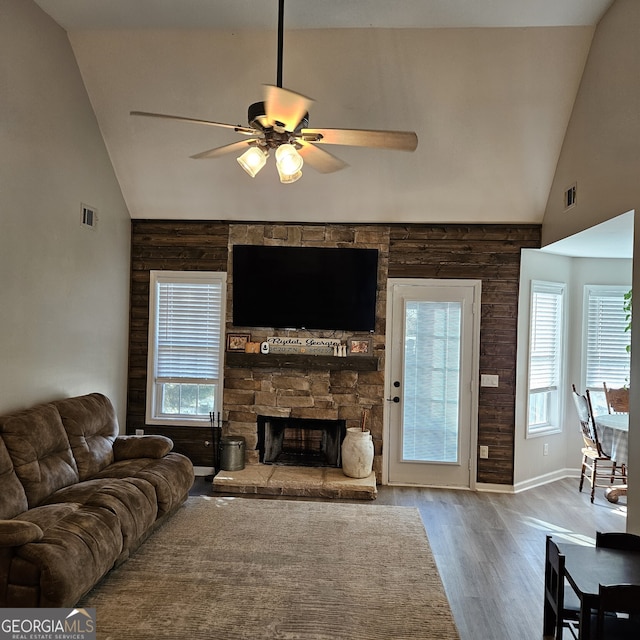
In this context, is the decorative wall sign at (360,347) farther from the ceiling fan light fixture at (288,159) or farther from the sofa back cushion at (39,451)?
the ceiling fan light fixture at (288,159)

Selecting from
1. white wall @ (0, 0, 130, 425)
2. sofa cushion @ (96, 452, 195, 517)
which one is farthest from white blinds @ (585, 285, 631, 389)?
white wall @ (0, 0, 130, 425)

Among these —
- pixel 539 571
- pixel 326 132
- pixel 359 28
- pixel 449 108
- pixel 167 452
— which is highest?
pixel 359 28

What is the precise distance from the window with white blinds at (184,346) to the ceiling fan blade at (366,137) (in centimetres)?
312

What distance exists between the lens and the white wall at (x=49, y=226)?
3627mm

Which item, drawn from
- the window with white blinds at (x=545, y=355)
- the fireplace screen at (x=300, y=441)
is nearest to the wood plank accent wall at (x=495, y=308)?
the window with white blinds at (x=545, y=355)

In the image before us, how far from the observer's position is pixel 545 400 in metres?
5.82

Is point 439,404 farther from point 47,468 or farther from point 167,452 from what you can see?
point 47,468

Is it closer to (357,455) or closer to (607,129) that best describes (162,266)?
(357,455)

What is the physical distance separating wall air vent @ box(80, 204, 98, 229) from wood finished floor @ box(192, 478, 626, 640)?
8.78ft

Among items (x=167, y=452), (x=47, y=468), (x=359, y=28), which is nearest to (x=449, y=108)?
(x=359, y=28)

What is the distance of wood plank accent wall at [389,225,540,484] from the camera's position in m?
5.41

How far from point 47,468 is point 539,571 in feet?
11.2

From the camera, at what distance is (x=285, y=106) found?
2.40 meters

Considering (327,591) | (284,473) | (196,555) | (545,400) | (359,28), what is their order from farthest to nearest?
(545,400)
(284,473)
(359,28)
(196,555)
(327,591)
